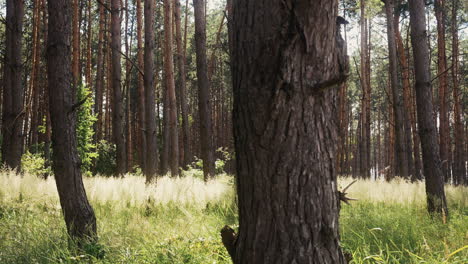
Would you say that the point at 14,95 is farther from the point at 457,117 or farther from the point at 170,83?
the point at 457,117

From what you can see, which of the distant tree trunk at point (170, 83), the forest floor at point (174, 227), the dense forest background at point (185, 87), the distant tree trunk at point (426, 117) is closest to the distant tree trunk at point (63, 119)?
the forest floor at point (174, 227)

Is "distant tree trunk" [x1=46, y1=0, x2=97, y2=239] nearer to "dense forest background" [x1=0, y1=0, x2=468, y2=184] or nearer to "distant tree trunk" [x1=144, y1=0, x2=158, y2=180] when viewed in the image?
"dense forest background" [x1=0, y1=0, x2=468, y2=184]

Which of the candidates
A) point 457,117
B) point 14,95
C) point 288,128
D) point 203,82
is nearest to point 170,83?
point 203,82

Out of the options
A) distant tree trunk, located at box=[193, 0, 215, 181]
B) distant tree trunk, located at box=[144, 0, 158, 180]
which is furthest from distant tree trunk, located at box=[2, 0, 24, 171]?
distant tree trunk, located at box=[193, 0, 215, 181]

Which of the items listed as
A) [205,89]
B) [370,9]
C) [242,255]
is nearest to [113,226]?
[242,255]

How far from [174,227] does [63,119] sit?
1.94m

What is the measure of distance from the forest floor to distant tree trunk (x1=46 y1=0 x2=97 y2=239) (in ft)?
1.07

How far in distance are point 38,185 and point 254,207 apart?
6.69 meters

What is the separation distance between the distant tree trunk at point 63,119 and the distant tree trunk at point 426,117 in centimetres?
474

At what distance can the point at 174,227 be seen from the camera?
4.66 m

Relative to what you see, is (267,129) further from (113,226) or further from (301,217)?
(113,226)

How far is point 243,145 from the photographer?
1.91 meters

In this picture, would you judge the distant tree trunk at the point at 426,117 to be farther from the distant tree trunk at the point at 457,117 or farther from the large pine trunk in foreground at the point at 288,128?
the distant tree trunk at the point at 457,117

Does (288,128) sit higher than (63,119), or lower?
lower
